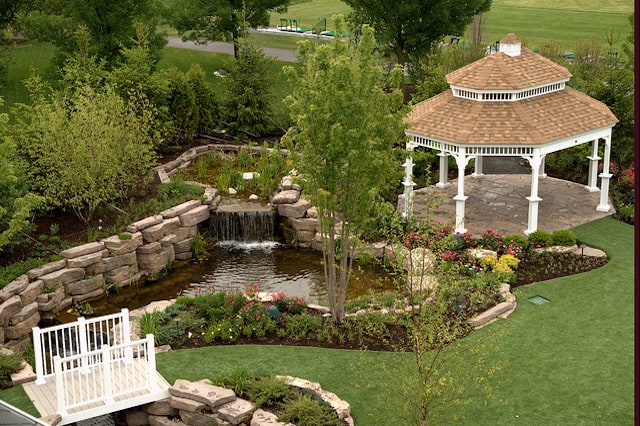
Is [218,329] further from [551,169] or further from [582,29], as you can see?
[582,29]

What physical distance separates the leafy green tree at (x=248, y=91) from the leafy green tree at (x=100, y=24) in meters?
3.79

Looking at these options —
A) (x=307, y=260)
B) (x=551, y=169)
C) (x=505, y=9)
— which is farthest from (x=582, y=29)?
(x=307, y=260)

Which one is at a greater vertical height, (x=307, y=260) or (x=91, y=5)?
(x=91, y=5)

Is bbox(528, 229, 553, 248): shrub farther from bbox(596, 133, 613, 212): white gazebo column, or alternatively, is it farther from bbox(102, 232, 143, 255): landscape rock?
bbox(102, 232, 143, 255): landscape rock

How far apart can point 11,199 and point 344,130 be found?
8.92 meters

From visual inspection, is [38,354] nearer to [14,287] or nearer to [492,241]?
[14,287]

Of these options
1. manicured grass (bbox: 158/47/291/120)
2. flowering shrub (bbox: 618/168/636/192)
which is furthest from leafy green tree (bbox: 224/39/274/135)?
flowering shrub (bbox: 618/168/636/192)

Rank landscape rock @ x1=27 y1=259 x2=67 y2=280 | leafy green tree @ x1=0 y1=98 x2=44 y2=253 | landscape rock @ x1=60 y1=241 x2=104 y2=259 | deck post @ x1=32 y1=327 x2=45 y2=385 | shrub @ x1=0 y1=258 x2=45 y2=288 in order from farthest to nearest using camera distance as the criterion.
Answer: landscape rock @ x1=60 y1=241 x2=104 y2=259
landscape rock @ x1=27 y1=259 x2=67 y2=280
shrub @ x1=0 y1=258 x2=45 y2=288
leafy green tree @ x1=0 y1=98 x2=44 y2=253
deck post @ x1=32 y1=327 x2=45 y2=385

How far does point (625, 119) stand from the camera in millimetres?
28578

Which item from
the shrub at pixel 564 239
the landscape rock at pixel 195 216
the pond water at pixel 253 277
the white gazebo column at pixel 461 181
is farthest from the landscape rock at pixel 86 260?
the shrub at pixel 564 239

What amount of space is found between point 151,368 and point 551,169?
58.0 ft

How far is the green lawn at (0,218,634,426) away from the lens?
16297 mm

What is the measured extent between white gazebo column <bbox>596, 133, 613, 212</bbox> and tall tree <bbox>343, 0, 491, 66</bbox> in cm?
1067

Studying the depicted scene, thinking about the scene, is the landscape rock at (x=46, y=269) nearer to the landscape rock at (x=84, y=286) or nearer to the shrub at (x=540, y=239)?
the landscape rock at (x=84, y=286)
